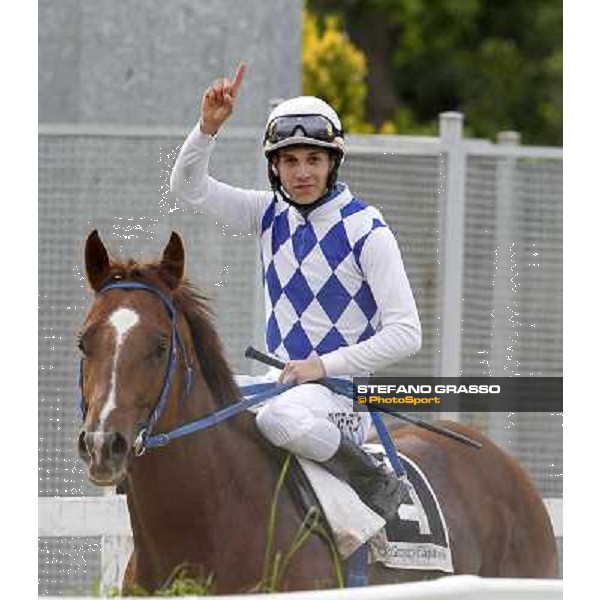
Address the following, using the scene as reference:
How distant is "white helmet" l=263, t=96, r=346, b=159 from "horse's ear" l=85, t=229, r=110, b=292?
1.80 ft

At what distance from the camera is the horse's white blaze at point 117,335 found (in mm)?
5547

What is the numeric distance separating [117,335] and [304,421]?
1.83 feet

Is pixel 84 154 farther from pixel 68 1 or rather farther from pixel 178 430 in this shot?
pixel 178 430

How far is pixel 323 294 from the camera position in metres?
5.98

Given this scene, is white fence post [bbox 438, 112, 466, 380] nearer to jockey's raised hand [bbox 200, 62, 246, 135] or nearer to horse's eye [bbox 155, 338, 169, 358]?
jockey's raised hand [bbox 200, 62, 246, 135]

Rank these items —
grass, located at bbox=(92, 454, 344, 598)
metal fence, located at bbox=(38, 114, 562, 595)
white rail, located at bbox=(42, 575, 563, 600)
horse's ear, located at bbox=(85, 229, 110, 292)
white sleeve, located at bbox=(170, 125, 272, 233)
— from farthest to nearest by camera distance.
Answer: metal fence, located at bbox=(38, 114, 562, 595), white sleeve, located at bbox=(170, 125, 272, 233), horse's ear, located at bbox=(85, 229, 110, 292), grass, located at bbox=(92, 454, 344, 598), white rail, located at bbox=(42, 575, 563, 600)

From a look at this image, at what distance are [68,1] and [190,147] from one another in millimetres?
3723

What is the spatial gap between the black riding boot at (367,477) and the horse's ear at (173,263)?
62 cm

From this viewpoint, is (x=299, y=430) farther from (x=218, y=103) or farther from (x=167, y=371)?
(x=218, y=103)

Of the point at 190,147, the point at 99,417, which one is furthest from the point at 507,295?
the point at 99,417

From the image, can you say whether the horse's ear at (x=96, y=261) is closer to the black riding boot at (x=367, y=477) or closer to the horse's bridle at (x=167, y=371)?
the horse's bridle at (x=167, y=371)

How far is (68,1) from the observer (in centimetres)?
972

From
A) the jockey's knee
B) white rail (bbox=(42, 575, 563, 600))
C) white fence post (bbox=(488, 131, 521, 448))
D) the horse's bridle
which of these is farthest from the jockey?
white fence post (bbox=(488, 131, 521, 448))

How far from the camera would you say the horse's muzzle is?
5.48 meters
